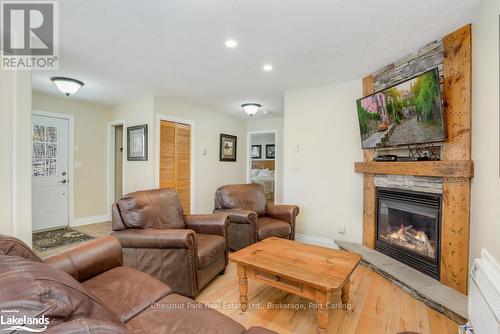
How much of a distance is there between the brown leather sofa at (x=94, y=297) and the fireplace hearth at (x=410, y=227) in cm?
204

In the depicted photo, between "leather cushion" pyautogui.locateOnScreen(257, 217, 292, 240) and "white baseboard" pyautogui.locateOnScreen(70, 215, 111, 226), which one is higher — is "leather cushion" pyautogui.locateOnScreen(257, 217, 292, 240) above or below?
above

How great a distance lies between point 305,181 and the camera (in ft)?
11.9

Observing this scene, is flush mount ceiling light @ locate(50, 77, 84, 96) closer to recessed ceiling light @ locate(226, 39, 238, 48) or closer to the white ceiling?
the white ceiling

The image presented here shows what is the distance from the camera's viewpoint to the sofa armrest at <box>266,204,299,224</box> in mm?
3299


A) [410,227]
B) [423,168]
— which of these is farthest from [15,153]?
[410,227]

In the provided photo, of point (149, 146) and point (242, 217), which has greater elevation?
point (149, 146)

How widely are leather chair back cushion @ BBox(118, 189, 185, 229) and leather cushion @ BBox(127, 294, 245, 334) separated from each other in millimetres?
1127

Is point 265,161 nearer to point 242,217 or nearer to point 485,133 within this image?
point 242,217

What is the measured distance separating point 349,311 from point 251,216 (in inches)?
54.0

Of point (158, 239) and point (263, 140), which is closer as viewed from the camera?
point (158, 239)

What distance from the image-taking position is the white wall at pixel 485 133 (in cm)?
158

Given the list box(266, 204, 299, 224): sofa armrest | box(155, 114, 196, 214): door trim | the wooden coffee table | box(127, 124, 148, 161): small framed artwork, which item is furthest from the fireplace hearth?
box(127, 124, 148, 161): small framed artwork

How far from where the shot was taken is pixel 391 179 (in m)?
2.69

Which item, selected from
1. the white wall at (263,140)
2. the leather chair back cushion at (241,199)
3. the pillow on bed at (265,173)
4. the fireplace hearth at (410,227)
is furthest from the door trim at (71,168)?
the fireplace hearth at (410,227)
